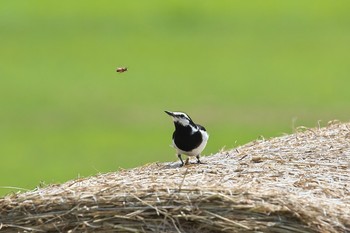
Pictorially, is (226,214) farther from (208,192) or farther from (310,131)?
(310,131)

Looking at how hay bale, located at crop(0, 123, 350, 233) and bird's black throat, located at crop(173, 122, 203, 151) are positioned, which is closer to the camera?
hay bale, located at crop(0, 123, 350, 233)

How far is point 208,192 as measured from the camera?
365 inches

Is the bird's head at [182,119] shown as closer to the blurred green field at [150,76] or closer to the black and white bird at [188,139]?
the black and white bird at [188,139]

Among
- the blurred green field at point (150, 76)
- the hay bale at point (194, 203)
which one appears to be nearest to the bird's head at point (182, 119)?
the hay bale at point (194, 203)

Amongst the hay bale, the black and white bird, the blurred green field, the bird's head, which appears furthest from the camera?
the blurred green field

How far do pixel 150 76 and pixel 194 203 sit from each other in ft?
86.5

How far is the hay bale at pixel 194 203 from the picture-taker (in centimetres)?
910

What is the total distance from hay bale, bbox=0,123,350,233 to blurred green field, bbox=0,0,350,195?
45.5ft

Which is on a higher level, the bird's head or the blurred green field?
the blurred green field

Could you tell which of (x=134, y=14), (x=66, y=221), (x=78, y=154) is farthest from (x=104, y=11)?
(x=66, y=221)

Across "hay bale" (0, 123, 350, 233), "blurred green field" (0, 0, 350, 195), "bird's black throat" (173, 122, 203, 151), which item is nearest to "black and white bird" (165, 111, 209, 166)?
"bird's black throat" (173, 122, 203, 151)

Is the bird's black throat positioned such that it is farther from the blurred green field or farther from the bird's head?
the blurred green field

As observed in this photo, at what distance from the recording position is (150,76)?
35562 mm

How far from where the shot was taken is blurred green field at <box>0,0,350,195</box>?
29047 millimetres
